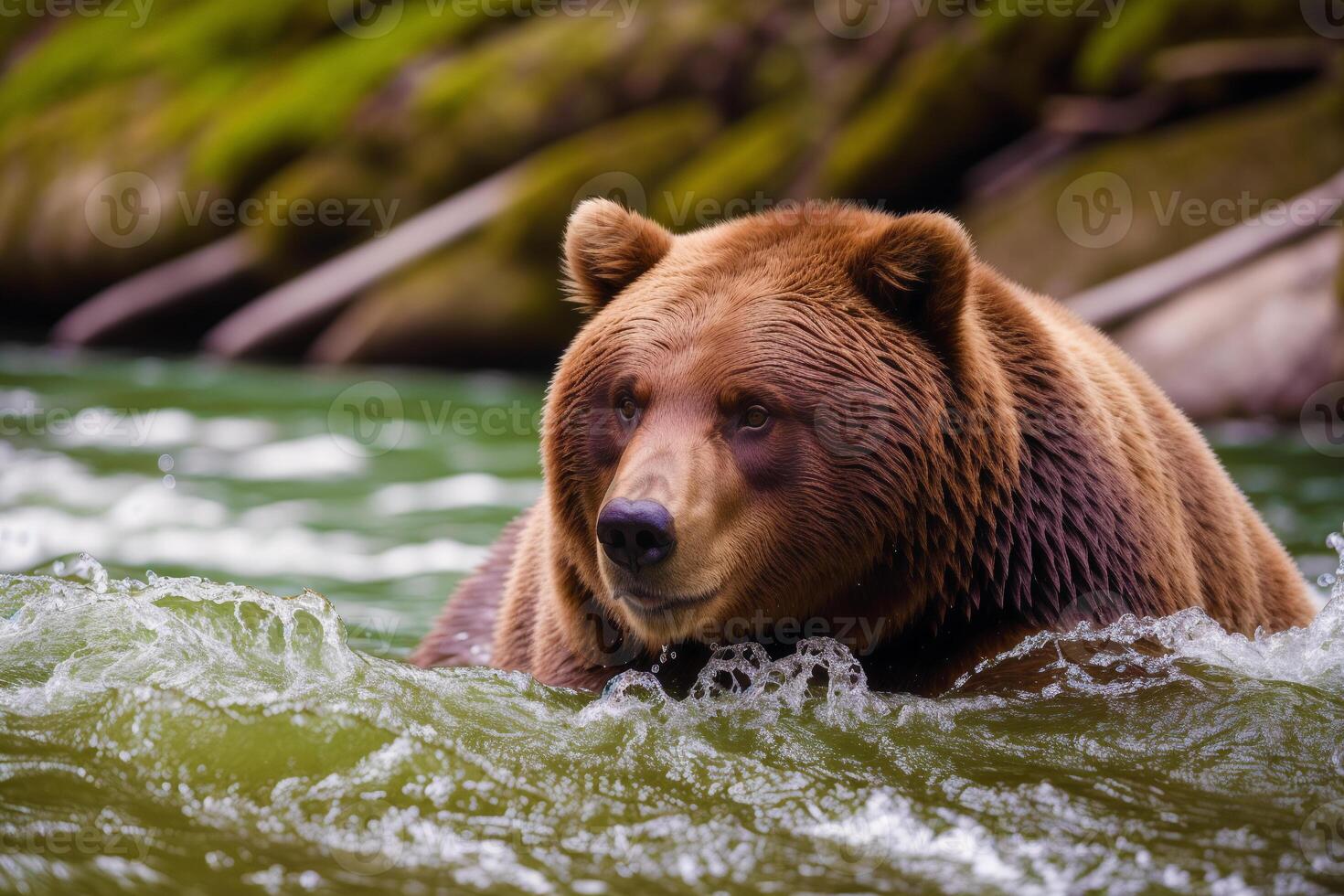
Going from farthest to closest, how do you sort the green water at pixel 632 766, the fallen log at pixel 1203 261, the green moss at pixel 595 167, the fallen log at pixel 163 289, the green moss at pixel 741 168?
the fallen log at pixel 163 289 < the green moss at pixel 595 167 < the green moss at pixel 741 168 < the fallen log at pixel 1203 261 < the green water at pixel 632 766

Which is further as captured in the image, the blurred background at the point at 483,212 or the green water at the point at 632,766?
the blurred background at the point at 483,212

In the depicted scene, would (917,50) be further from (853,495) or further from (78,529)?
(853,495)

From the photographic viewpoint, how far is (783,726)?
13.5ft

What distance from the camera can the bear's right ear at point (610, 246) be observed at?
15.3 ft

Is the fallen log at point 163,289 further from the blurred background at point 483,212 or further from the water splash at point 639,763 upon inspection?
the water splash at point 639,763

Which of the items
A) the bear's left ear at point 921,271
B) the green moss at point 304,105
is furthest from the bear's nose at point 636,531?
the green moss at point 304,105

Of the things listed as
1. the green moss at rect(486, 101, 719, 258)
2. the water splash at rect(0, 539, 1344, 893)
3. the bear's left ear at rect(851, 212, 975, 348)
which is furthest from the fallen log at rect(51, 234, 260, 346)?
the bear's left ear at rect(851, 212, 975, 348)

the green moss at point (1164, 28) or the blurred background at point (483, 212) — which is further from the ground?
the green moss at point (1164, 28)

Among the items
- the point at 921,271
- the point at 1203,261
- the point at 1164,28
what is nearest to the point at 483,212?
the point at 1164,28

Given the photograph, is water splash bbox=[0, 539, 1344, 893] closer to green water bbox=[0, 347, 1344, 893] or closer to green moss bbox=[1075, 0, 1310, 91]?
green water bbox=[0, 347, 1344, 893]

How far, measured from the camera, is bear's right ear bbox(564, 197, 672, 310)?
15.3 feet

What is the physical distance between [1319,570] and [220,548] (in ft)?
21.0

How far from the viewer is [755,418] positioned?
4164 millimetres

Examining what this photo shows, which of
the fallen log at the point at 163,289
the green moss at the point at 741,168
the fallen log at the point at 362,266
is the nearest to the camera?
the green moss at the point at 741,168
